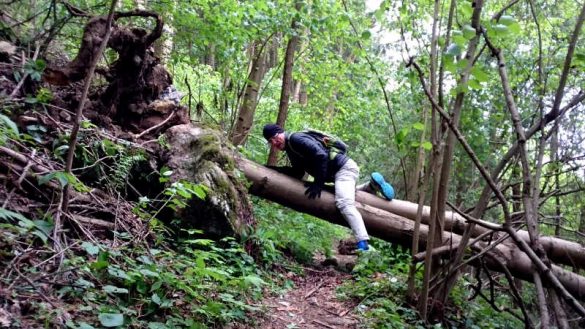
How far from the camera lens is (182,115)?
624cm

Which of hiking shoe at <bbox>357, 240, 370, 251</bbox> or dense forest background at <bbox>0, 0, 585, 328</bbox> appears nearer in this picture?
dense forest background at <bbox>0, 0, 585, 328</bbox>

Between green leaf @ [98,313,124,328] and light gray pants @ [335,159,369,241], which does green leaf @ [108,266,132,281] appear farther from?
light gray pants @ [335,159,369,241]

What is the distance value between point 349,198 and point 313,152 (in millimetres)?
870

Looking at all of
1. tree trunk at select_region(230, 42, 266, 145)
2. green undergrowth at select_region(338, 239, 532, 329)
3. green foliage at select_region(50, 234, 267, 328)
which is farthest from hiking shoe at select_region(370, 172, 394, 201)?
green foliage at select_region(50, 234, 267, 328)

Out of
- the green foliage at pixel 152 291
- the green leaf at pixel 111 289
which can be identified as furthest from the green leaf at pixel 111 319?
the green leaf at pixel 111 289

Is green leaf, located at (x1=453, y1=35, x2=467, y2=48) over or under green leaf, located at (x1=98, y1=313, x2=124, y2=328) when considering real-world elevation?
over

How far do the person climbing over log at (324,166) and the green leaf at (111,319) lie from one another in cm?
423

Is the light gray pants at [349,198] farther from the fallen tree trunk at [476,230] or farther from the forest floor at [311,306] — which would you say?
the forest floor at [311,306]

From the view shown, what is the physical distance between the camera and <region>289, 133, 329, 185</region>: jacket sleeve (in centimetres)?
649

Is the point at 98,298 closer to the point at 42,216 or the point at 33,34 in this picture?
the point at 42,216

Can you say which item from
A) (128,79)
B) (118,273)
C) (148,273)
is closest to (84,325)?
(118,273)

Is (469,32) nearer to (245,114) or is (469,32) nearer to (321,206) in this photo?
(321,206)

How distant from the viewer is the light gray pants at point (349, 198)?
20.8 ft

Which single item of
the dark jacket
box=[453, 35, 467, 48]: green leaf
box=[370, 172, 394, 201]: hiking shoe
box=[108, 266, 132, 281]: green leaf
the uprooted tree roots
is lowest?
box=[108, 266, 132, 281]: green leaf
